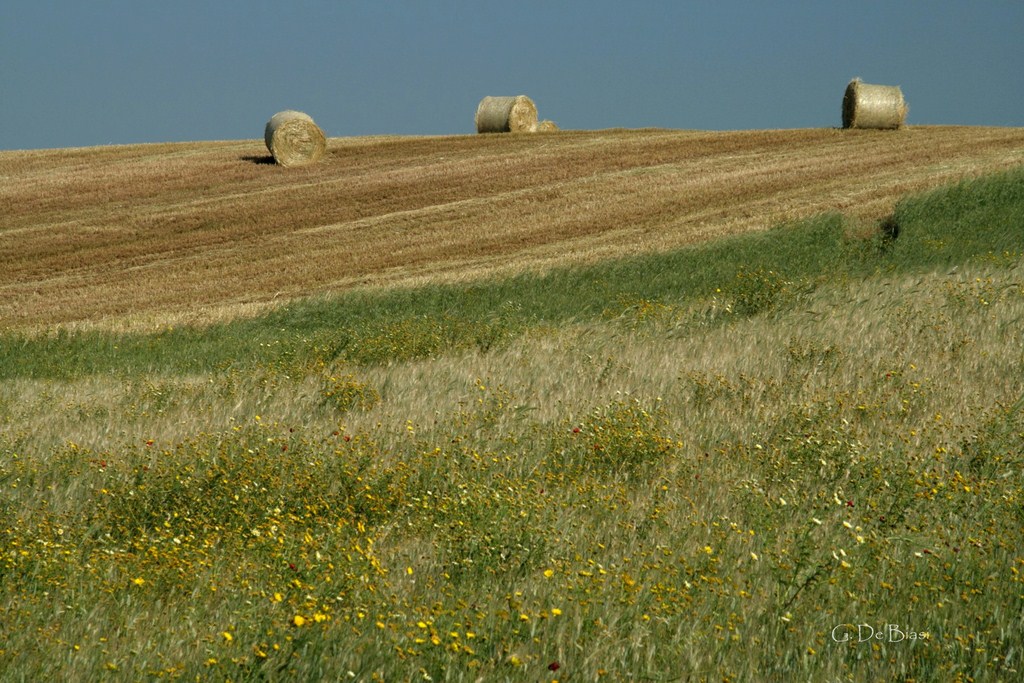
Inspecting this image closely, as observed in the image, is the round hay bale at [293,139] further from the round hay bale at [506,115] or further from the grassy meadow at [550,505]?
the grassy meadow at [550,505]

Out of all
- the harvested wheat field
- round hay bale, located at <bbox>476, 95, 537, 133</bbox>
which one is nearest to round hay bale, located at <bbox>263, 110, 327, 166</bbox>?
the harvested wheat field

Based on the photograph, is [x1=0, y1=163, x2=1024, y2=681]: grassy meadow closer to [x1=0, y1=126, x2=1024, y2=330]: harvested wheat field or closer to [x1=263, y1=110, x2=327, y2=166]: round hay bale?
[x1=0, y1=126, x2=1024, y2=330]: harvested wheat field

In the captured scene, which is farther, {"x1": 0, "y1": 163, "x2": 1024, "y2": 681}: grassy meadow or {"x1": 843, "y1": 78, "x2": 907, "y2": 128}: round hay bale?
{"x1": 843, "y1": 78, "x2": 907, "y2": 128}: round hay bale

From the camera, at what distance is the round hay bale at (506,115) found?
37344mm

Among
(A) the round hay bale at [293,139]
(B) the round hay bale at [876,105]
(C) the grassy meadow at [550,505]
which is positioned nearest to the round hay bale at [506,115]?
(A) the round hay bale at [293,139]

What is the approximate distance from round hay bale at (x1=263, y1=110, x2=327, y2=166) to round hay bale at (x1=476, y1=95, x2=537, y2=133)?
6498mm

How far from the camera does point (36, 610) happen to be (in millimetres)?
4375

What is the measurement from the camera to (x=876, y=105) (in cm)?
3247

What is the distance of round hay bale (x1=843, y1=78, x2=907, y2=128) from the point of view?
3231 centimetres

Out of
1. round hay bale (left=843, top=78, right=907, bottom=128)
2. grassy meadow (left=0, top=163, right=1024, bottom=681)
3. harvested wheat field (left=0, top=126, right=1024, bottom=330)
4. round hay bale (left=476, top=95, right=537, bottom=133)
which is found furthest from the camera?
round hay bale (left=476, top=95, right=537, bottom=133)

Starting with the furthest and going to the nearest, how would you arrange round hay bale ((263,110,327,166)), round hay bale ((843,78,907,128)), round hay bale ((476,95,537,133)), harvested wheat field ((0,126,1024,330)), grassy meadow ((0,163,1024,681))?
round hay bale ((476,95,537,133))
round hay bale ((263,110,327,166))
round hay bale ((843,78,907,128))
harvested wheat field ((0,126,1024,330))
grassy meadow ((0,163,1024,681))

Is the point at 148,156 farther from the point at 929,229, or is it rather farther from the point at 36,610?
the point at 36,610

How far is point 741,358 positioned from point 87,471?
221 inches

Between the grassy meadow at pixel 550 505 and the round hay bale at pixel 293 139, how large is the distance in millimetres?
21808
